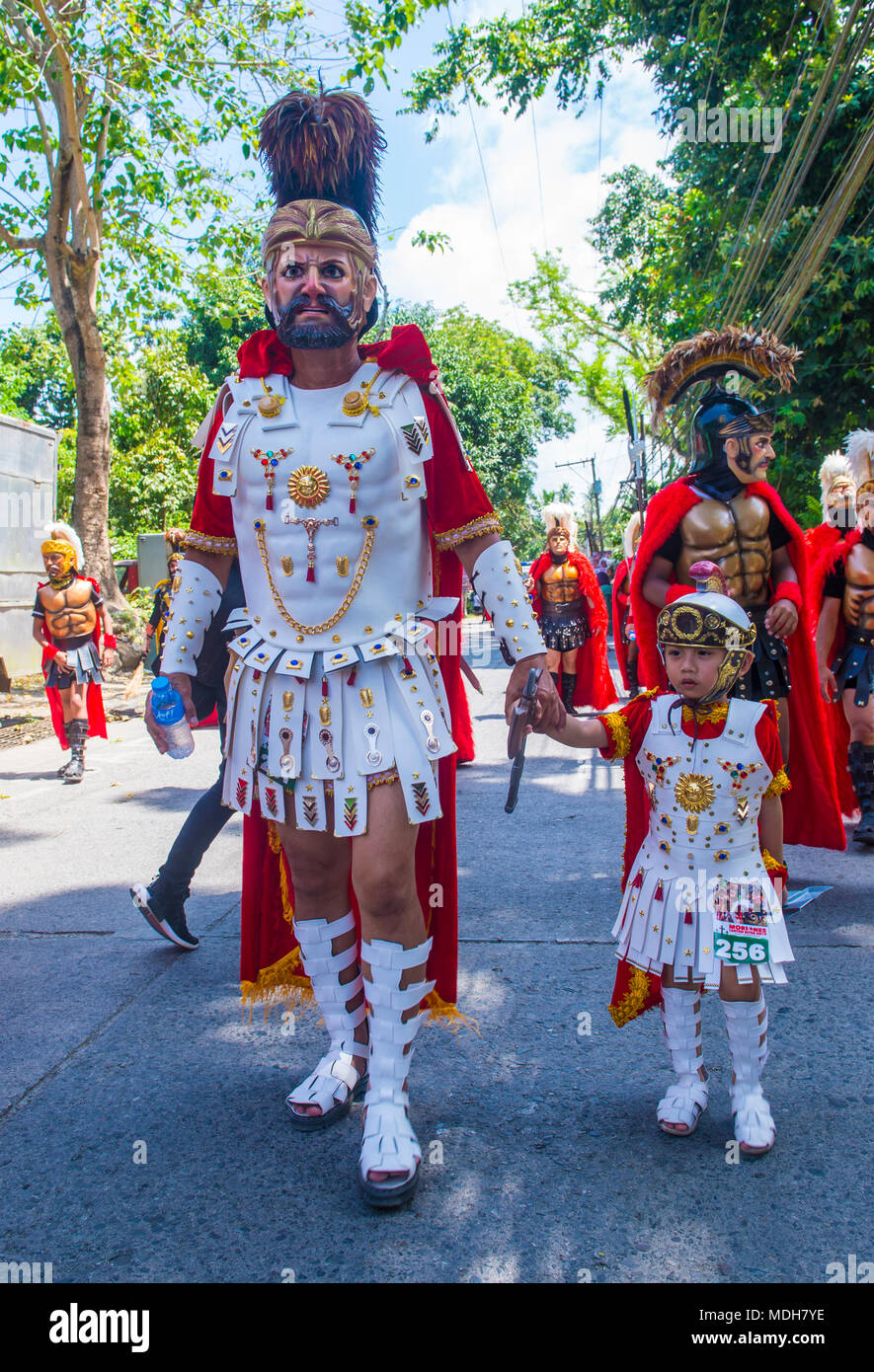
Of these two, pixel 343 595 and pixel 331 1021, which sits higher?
pixel 343 595

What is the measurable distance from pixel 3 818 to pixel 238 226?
10.7 m

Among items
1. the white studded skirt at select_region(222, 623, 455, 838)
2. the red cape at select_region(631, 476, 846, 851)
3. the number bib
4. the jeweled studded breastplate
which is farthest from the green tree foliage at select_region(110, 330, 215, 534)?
the number bib

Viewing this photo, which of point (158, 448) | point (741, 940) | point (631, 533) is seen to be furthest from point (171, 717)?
point (158, 448)

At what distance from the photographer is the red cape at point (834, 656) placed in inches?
210

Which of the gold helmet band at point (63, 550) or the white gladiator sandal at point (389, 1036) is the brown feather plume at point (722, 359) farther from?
the gold helmet band at point (63, 550)

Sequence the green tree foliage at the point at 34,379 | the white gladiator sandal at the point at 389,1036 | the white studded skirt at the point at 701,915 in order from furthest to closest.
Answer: the green tree foliage at the point at 34,379
the white studded skirt at the point at 701,915
the white gladiator sandal at the point at 389,1036

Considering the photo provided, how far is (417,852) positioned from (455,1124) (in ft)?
2.29

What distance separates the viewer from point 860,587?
5262 millimetres

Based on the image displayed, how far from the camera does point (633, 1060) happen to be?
3.04 meters

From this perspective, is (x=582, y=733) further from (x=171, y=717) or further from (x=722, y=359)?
(x=722, y=359)

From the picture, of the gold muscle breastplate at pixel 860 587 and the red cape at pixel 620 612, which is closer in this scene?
the gold muscle breastplate at pixel 860 587

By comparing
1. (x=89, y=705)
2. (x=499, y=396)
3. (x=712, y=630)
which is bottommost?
(x=89, y=705)

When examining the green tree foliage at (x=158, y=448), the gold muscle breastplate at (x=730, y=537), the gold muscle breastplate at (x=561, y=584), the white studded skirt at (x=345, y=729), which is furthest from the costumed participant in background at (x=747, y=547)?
the green tree foliage at (x=158, y=448)

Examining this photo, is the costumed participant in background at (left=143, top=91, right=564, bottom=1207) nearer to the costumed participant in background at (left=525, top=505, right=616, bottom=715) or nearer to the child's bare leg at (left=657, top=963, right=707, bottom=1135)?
the child's bare leg at (left=657, top=963, right=707, bottom=1135)
